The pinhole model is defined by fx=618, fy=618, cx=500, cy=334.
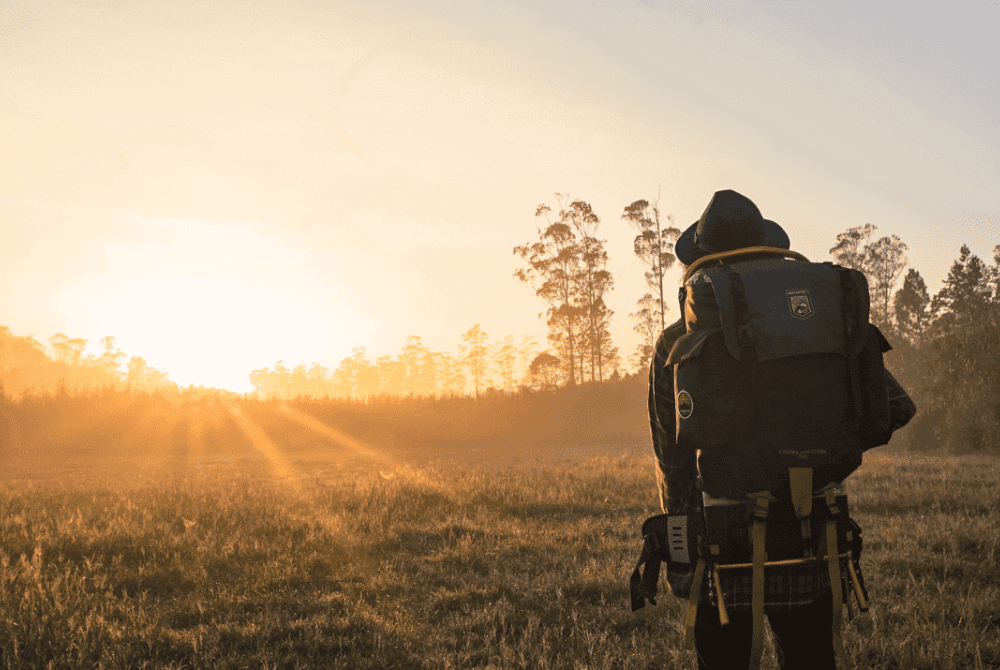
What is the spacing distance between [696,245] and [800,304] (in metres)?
0.52

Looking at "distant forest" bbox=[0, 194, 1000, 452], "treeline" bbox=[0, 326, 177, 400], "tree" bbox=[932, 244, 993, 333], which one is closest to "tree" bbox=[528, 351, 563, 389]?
"distant forest" bbox=[0, 194, 1000, 452]

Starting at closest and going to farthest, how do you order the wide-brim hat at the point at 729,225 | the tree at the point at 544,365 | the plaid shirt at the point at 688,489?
the plaid shirt at the point at 688,489
the wide-brim hat at the point at 729,225
the tree at the point at 544,365

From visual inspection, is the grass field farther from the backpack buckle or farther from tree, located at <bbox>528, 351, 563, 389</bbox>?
tree, located at <bbox>528, 351, 563, 389</bbox>

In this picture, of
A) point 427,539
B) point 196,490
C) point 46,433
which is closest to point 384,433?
point 46,433

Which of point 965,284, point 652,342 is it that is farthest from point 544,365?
point 965,284

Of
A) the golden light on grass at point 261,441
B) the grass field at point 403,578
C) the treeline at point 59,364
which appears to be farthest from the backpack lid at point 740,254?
the treeline at point 59,364

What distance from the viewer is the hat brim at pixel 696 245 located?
8.00 ft

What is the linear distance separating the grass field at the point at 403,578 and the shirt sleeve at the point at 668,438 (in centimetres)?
241

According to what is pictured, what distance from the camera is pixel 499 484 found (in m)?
11.6

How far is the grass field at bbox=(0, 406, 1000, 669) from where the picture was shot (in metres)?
4.34

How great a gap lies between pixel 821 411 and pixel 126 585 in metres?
6.54

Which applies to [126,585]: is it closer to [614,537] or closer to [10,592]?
[10,592]

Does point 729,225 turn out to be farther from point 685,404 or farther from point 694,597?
point 694,597

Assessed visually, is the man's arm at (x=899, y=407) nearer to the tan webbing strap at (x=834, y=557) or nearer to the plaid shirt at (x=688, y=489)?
the plaid shirt at (x=688, y=489)
